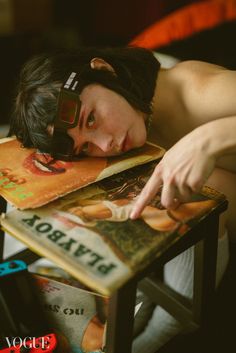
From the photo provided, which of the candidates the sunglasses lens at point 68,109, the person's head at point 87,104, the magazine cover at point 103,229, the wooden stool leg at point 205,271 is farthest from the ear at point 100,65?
the wooden stool leg at point 205,271

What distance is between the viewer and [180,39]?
1.53m

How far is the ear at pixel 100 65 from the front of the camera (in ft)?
2.97

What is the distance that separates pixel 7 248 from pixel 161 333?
588 mm

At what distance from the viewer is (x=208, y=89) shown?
0.96 metres

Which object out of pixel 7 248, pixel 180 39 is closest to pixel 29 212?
pixel 7 248

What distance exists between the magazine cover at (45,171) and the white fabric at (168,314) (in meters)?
0.26

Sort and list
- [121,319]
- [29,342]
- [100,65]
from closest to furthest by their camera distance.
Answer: [121,319]
[29,342]
[100,65]

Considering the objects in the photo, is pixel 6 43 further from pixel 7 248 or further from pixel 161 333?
pixel 161 333

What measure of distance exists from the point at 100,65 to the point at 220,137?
1.13 feet

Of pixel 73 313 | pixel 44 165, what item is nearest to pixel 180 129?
pixel 44 165

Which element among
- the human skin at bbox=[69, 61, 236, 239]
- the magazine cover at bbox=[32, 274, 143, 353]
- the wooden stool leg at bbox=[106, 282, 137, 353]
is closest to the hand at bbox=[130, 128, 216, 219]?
the human skin at bbox=[69, 61, 236, 239]

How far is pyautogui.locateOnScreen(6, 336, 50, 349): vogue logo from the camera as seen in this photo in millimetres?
784

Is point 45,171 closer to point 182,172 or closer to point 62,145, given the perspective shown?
point 62,145

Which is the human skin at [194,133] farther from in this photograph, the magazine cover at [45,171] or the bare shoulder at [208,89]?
the magazine cover at [45,171]
